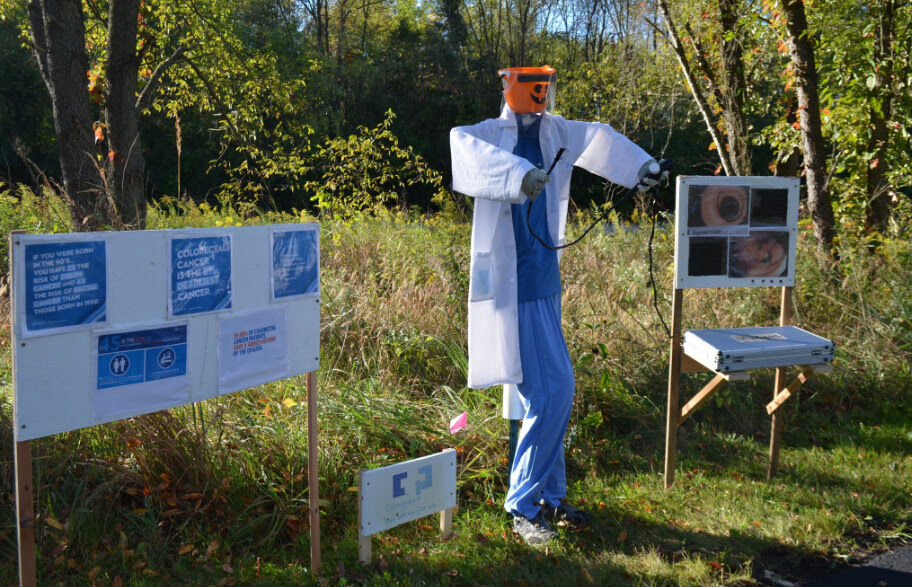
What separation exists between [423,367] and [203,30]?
25.6 feet

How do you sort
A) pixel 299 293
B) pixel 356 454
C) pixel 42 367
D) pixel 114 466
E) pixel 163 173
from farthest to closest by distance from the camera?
pixel 163 173
pixel 356 454
pixel 114 466
pixel 299 293
pixel 42 367

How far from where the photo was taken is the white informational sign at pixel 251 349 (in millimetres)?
3092

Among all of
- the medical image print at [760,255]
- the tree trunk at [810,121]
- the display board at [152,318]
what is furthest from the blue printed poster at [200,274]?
the tree trunk at [810,121]

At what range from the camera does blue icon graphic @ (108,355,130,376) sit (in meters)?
2.75

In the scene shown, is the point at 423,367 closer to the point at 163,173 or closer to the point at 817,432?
the point at 817,432

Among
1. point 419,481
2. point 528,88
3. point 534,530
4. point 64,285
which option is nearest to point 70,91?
point 528,88

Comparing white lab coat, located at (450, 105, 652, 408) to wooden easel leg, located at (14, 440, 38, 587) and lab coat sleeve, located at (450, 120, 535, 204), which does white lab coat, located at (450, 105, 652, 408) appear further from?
wooden easel leg, located at (14, 440, 38, 587)

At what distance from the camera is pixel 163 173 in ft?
71.4

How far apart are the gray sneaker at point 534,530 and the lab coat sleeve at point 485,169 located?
1.44 metres

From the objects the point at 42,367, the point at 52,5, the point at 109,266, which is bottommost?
the point at 42,367

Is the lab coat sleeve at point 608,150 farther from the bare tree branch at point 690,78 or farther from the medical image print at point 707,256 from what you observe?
the bare tree branch at point 690,78

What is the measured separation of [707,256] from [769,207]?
476 millimetres

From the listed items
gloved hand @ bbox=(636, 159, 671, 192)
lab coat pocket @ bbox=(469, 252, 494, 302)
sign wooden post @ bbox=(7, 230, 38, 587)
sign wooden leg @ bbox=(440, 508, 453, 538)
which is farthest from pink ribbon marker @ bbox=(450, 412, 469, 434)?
sign wooden post @ bbox=(7, 230, 38, 587)

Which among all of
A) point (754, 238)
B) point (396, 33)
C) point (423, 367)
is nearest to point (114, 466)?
point (423, 367)
